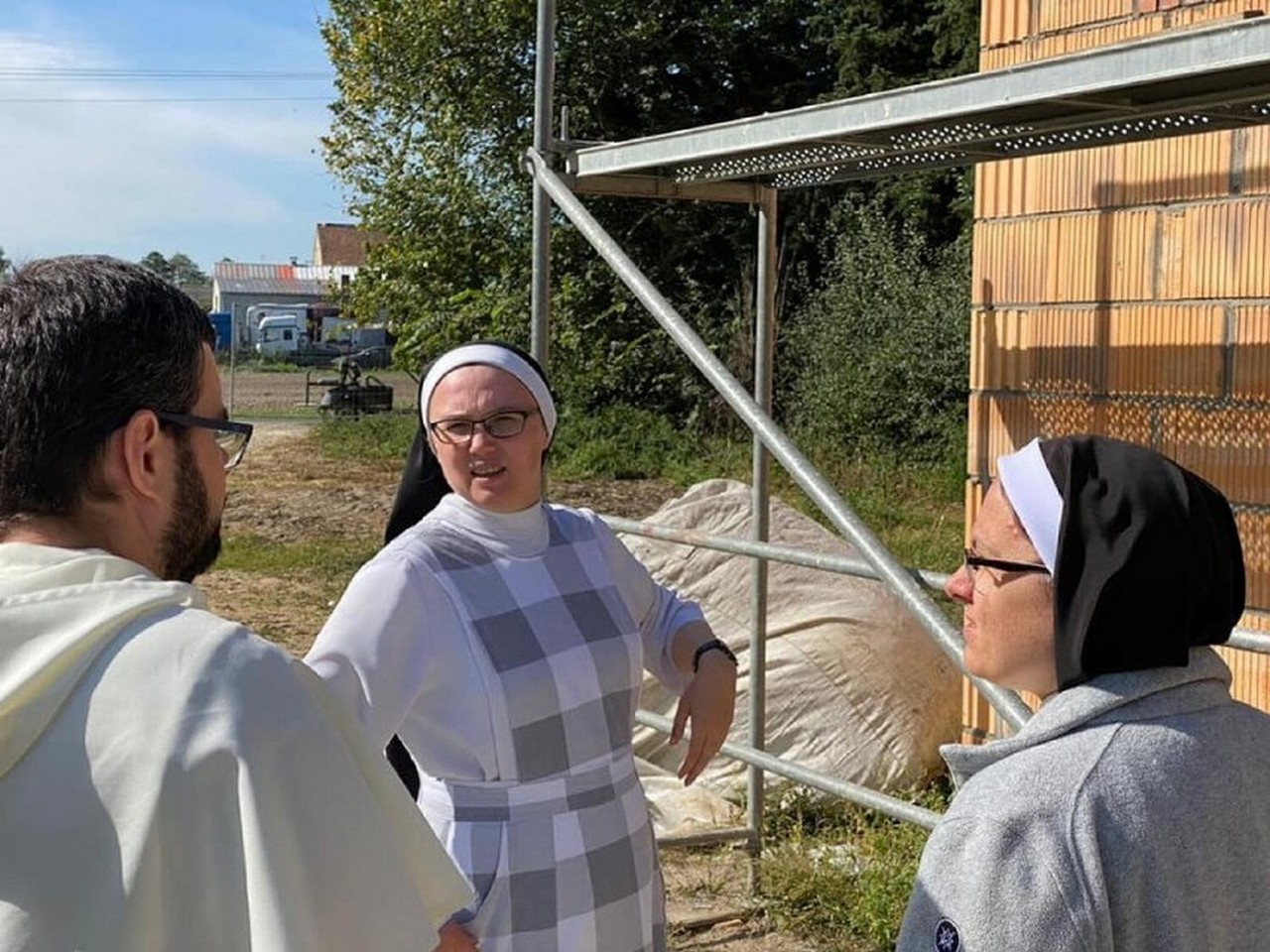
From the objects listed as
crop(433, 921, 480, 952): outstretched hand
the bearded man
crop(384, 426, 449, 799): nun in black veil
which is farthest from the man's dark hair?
crop(384, 426, 449, 799): nun in black veil

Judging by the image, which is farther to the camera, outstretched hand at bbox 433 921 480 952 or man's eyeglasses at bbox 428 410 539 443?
man's eyeglasses at bbox 428 410 539 443

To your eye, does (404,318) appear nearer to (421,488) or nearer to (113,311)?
(421,488)

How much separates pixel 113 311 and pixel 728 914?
412cm

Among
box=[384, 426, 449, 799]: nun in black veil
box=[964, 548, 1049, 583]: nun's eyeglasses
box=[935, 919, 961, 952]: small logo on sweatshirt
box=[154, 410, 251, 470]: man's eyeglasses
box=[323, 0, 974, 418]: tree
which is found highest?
box=[323, 0, 974, 418]: tree

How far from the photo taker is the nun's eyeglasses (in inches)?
70.2

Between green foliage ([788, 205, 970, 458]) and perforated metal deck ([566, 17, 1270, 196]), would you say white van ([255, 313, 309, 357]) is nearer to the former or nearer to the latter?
green foliage ([788, 205, 970, 458])

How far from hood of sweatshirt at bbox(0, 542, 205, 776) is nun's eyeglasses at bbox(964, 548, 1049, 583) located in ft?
2.92

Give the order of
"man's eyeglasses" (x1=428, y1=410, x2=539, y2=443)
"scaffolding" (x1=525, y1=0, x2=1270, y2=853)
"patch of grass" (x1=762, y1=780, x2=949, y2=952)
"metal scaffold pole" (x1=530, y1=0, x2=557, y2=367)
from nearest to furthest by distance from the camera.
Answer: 1. "scaffolding" (x1=525, y1=0, x2=1270, y2=853)
2. "man's eyeglasses" (x1=428, y1=410, x2=539, y2=443)
3. "metal scaffold pole" (x1=530, y1=0, x2=557, y2=367)
4. "patch of grass" (x1=762, y1=780, x2=949, y2=952)

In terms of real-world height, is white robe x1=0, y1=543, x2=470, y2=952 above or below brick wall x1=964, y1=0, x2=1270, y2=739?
below

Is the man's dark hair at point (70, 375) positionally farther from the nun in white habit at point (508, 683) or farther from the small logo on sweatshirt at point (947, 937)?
the nun in white habit at point (508, 683)

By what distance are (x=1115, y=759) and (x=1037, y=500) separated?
29 centimetres

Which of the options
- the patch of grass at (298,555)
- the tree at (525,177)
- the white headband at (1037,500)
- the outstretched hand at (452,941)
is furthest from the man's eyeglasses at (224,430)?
the tree at (525,177)

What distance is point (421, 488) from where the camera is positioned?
3.49m

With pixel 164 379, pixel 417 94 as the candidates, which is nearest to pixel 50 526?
pixel 164 379
